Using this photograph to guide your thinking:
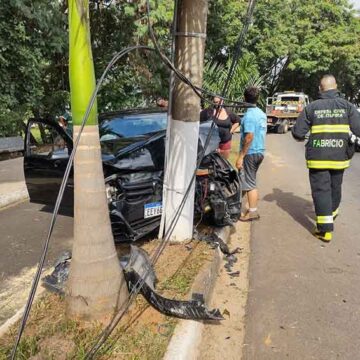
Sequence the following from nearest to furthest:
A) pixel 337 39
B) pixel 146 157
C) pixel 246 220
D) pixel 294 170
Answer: pixel 146 157 < pixel 246 220 < pixel 294 170 < pixel 337 39

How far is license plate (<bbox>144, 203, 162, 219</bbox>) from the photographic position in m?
4.74

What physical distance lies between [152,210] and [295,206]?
10.8 feet

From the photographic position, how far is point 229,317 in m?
3.77

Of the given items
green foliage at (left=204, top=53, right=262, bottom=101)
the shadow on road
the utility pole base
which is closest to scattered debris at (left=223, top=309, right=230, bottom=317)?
the utility pole base

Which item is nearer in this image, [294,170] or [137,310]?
[137,310]

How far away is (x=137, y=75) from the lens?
14.3m

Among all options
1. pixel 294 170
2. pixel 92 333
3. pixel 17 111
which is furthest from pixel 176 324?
pixel 17 111

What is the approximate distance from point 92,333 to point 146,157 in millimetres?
2375

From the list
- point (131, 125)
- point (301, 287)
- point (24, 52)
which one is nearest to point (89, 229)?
point (301, 287)

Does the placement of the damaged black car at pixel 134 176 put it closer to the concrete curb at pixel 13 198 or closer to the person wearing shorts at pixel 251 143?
the person wearing shorts at pixel 251 143

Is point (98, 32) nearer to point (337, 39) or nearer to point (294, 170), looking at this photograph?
point (294, 170)

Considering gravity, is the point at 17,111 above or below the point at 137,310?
above

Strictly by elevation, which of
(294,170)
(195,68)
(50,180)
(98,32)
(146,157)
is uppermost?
(98,32)

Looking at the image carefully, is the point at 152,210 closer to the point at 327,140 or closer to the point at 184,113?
the point at 184,113
